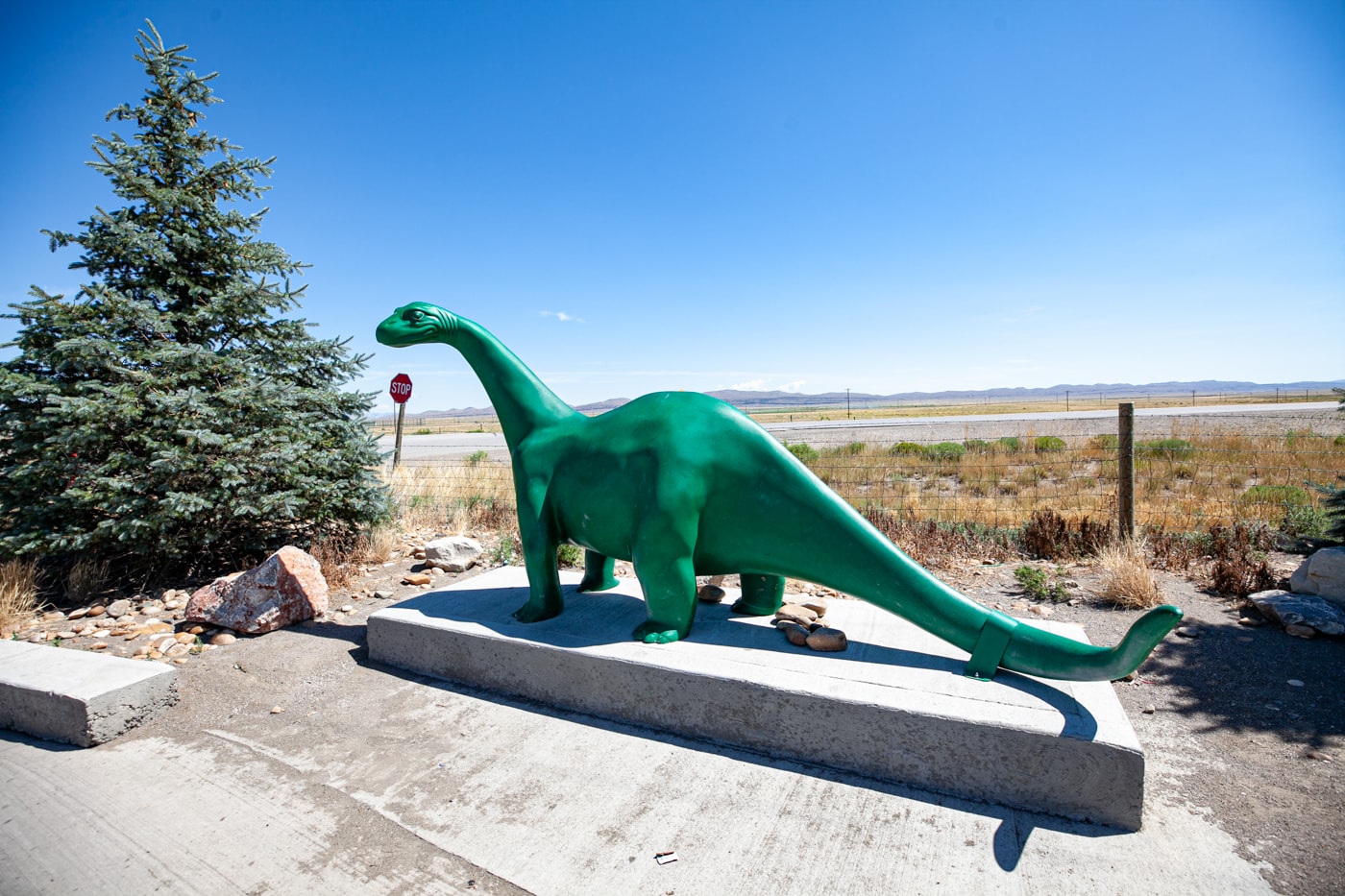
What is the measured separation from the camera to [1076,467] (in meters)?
14.9

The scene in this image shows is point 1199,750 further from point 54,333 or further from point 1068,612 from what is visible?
point 54,333

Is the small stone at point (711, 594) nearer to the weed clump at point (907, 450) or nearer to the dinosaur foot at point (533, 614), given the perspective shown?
the dinosaur foot at point (533, 614)

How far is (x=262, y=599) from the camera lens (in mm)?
4875

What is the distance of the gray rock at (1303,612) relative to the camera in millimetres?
4387

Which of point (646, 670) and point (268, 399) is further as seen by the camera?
point (268, 399)

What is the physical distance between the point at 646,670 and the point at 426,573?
12.2ft

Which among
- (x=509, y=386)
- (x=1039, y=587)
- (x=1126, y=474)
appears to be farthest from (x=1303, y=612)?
(x=509, y=386)

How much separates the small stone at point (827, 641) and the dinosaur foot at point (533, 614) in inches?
61.9

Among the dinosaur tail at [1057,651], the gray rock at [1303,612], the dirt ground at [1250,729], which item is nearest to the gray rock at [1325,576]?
the gray rock at [1303,612]

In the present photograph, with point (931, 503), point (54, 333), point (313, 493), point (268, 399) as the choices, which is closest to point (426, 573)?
point (313, 493)

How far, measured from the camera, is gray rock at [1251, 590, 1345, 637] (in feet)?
14.4

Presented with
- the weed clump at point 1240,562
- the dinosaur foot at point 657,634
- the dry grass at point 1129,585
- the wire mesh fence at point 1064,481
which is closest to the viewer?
the dinosaur foot at point 657,634

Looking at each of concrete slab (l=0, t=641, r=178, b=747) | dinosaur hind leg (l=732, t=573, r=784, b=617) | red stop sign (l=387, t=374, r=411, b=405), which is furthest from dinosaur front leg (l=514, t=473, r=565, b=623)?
red stop sign (l=387, t=374, r=411, b=405)

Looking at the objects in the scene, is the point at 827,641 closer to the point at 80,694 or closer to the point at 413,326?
the point at 413,326
